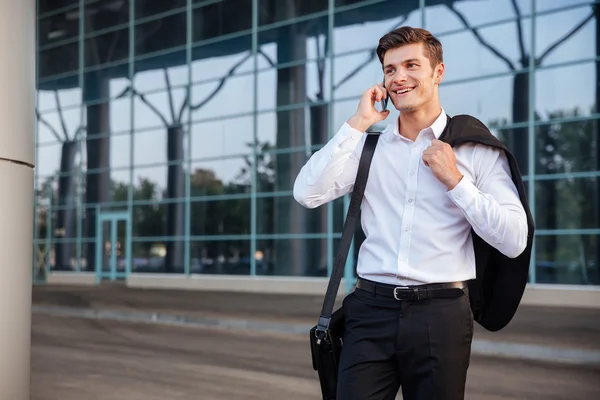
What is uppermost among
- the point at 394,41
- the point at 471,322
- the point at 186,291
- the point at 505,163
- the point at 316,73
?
the point at 316,73

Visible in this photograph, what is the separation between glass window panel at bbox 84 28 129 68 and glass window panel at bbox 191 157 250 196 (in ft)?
19.7

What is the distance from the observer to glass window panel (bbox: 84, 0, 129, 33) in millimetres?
30281

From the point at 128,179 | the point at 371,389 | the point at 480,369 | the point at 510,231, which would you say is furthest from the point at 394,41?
the point at 128,179

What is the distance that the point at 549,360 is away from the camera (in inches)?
421

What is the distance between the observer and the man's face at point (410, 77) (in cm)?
294

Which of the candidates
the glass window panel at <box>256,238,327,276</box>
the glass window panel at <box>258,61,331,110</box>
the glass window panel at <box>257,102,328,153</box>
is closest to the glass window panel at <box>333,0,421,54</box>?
the glass window panel at <box>258,61,331,110</box>

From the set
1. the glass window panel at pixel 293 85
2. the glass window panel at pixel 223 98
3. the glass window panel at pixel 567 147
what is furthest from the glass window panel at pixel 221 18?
the glass window panel at pixel 567 147

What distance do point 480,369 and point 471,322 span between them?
712 centimetres

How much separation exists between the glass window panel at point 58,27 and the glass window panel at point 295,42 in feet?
33.0

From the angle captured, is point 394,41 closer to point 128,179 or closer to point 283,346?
point 283,346

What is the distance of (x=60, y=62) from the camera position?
32844 mm

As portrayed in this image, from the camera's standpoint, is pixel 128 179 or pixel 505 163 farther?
pixel 128 179

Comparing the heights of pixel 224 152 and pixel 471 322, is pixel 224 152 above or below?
above

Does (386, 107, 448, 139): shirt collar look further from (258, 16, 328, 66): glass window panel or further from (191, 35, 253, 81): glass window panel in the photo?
(191, 35, 253, 81): glass window panel
